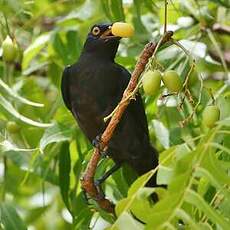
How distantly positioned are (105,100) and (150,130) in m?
0.39

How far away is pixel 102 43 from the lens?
351cm

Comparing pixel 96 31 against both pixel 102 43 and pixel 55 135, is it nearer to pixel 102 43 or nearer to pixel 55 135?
pixel 102 43

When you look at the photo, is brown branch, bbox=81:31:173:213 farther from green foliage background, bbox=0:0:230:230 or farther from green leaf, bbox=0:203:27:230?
green leaf, bbox=0:203:27:230

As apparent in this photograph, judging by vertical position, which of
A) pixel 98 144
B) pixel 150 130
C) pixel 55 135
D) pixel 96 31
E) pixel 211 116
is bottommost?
pixel 150 130

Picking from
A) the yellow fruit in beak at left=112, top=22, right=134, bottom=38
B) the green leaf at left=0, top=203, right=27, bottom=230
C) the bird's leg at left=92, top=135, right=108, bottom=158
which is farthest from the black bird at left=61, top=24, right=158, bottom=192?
the yellow fruit in beak at left=112, top=22, right=134, bottom=38

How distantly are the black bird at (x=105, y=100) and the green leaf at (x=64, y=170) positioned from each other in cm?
13

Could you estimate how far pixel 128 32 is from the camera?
258 centimetres

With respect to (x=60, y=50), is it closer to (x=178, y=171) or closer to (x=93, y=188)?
(x=93, y=188)

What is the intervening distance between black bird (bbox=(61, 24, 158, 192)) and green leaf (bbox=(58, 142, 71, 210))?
0.13 meters

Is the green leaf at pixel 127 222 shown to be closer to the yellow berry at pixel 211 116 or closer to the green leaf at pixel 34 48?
the yellow berry at pixel 211 116

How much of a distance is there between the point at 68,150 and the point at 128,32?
3.28 feet

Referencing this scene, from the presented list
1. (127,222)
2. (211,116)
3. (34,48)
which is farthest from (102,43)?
(127,222)

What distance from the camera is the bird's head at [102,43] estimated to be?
11.3ft

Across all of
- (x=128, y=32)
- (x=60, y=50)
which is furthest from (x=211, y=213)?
(x=60, y=50)
